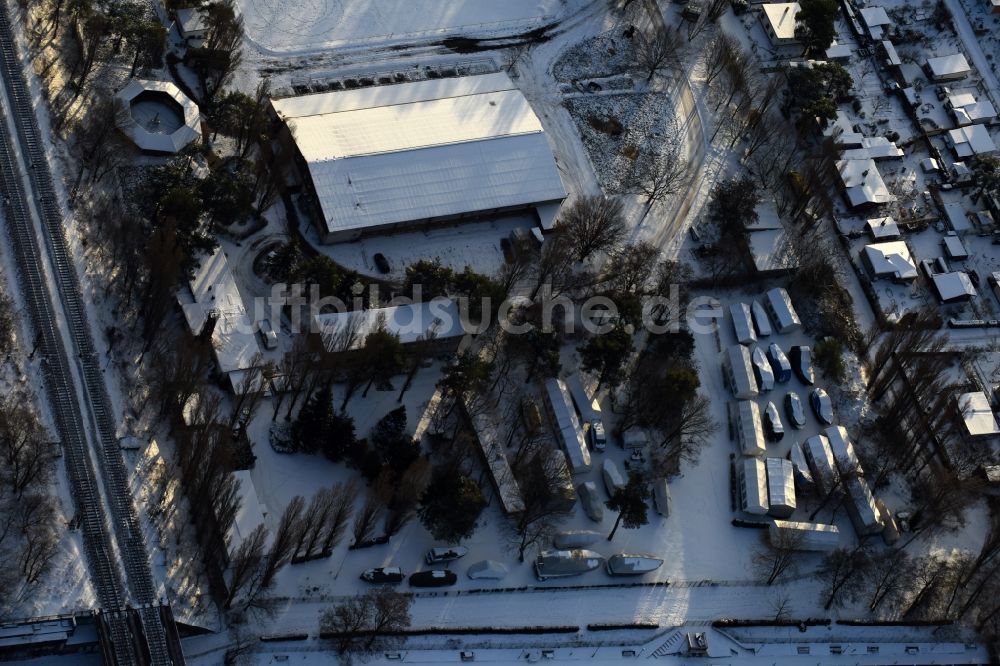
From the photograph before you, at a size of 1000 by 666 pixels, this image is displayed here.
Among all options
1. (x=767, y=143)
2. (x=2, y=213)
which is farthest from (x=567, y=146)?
(x=2, y=213)

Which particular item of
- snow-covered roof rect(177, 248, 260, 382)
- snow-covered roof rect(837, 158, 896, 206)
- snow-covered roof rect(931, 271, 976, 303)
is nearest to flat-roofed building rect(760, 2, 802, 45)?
snow-covered roof rect(837, 158, 896, 206)

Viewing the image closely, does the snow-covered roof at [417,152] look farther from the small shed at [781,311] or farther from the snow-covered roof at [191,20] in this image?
the small shed at [781,311]

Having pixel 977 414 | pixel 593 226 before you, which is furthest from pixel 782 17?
pixel 977 414

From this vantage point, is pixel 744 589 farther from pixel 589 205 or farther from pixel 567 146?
pixel 567 146

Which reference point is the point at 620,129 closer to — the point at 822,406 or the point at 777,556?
the point at 822,406

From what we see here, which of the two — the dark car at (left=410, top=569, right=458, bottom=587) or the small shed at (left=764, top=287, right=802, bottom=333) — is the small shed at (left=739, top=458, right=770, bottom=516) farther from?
the dark car at (left=410, top=569, right=458, bottom=587)

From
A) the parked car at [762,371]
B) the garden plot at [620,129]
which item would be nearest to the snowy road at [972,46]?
the garden plot at [620,129]

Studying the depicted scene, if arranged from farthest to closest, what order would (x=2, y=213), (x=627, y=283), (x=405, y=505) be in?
(x=627, y=283) < (x=2, y=213) < (x=405, y=505)

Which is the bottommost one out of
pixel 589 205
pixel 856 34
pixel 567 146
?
pixel 589 205
